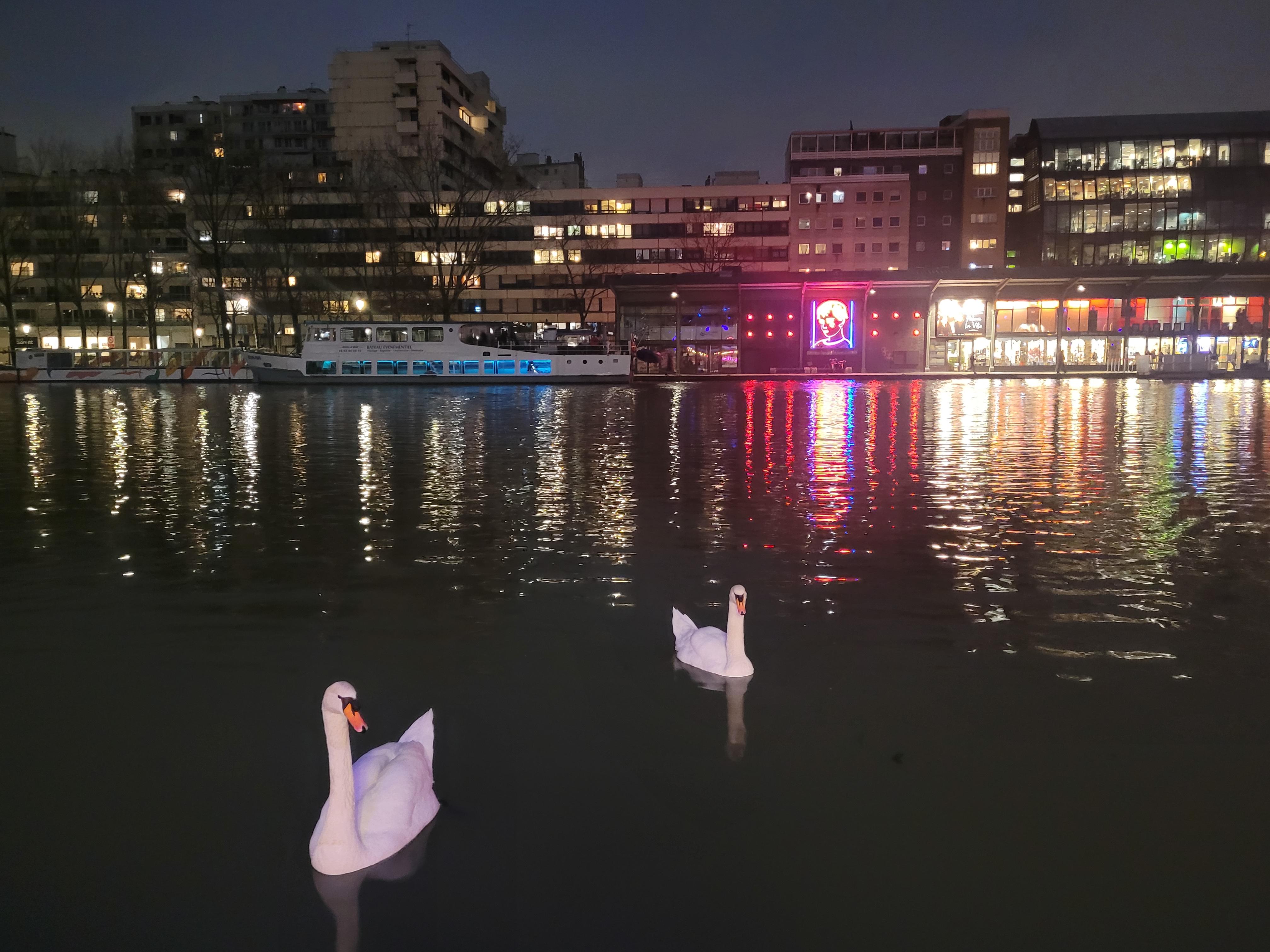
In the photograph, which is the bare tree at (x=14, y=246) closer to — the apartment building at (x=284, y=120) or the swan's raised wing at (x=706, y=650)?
the apartment building at (x=284, y=120)

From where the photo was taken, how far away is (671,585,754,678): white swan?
570 cm

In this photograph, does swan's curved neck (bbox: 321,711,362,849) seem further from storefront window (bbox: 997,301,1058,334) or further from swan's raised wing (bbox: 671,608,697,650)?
storefront window (bbox: 997,301,1058,334)

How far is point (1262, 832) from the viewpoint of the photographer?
13.5 feet

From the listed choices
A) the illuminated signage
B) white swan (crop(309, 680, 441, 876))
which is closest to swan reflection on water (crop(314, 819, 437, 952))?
white swan (crop(309, 680, 441, 876))

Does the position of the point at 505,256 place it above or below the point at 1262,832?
above

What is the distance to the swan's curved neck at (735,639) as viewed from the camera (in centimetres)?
572

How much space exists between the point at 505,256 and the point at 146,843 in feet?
281

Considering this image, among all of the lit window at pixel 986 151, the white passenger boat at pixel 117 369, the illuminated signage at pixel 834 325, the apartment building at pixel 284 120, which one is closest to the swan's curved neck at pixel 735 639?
the illuminated signage at pixel 834 325

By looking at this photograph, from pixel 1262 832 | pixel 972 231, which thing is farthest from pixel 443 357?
pixel 972 231

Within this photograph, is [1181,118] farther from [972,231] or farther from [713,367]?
[713,367]

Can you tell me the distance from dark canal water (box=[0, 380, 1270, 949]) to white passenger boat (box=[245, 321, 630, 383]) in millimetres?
37063

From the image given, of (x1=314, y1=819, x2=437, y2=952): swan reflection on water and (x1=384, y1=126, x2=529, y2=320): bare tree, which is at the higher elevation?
(x1=384, y1=126, x2=529, y2=320): bare tree

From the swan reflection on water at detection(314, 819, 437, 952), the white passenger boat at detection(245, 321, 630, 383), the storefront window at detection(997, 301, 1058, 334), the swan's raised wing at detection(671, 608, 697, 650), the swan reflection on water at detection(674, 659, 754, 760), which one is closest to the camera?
the swan reflection on water at detection(314, 819, 437, 952)

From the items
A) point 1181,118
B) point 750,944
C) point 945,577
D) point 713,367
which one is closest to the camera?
point 750,944
